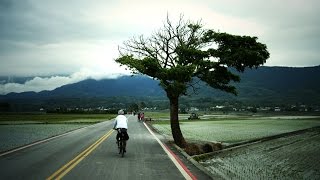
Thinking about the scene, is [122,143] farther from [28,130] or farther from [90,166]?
[28,130]

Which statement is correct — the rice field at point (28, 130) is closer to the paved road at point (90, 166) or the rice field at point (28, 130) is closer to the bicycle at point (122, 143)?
the paved road at point (90, 166)

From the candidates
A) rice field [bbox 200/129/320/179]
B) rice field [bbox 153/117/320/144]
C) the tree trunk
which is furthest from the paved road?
rice field [bbox 153/117/320/144]

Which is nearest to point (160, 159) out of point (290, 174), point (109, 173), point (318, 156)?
point (109, 173)

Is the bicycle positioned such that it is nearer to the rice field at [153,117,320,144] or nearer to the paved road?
the paved road

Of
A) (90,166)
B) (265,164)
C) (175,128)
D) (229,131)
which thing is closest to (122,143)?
(90,166)

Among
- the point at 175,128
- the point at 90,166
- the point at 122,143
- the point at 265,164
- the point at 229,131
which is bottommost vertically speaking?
the point at 265,164

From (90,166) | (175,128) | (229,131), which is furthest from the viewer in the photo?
(229,131)

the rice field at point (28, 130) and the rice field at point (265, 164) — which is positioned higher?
the rice field at point (28, 130)

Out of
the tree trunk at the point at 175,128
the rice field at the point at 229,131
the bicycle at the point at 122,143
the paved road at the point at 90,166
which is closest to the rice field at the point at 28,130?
the paved road at the point at 90,166

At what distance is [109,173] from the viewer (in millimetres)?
12320

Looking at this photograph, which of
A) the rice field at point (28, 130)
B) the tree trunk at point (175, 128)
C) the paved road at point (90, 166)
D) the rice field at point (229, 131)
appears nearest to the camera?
the paved road at point (90, 166)

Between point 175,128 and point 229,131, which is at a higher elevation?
point 175,128

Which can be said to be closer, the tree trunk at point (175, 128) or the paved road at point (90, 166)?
the paved road at point (90, 166)

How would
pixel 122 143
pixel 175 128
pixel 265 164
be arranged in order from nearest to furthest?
pixel 122 143
pixel 265 164
pixel 175 128
